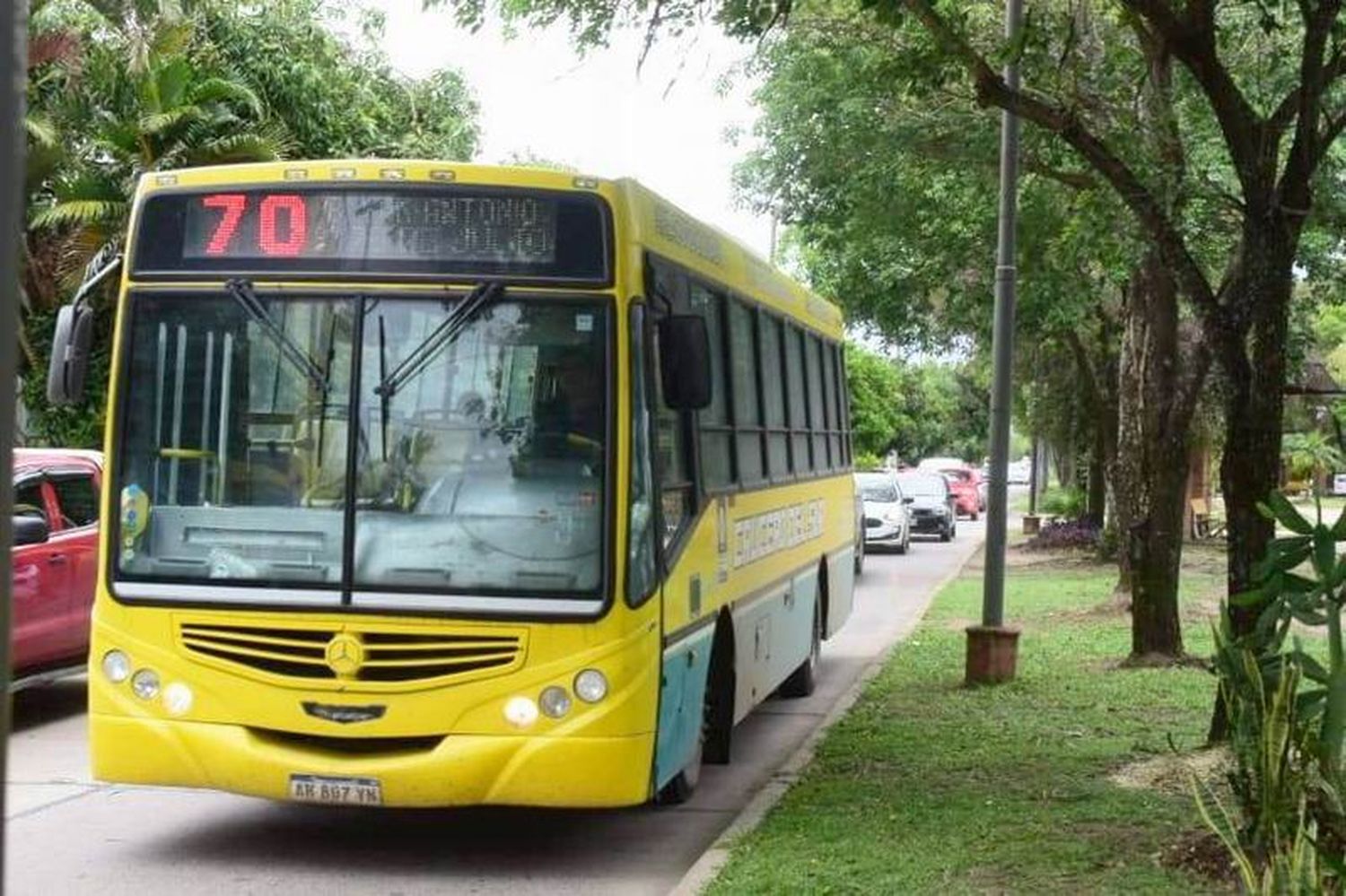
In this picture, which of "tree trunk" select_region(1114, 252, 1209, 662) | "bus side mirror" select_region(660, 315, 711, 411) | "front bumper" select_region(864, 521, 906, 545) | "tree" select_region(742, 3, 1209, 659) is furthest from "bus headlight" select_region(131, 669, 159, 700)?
"front bumper" select_region(864, 521, 906, 545)

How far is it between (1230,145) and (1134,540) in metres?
5.95

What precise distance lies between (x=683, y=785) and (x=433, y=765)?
2.19m

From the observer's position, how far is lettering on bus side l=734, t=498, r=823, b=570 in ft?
32.8

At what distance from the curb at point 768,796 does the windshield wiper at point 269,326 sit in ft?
8.83

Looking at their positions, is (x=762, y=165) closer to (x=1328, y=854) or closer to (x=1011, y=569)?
(x=1011, y=569)

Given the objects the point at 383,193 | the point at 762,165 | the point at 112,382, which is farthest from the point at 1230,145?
the point at 762,165

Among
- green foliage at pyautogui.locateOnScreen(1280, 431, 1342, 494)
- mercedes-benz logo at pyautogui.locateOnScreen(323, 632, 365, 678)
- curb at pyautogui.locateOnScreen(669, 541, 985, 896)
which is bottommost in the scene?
curb at pyautogui.locateOnScreen(669, 541, 985, 896)

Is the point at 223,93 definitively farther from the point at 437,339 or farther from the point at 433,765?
the point at 433,765

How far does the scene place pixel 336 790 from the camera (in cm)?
748

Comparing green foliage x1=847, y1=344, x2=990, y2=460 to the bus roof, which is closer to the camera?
the bus roof

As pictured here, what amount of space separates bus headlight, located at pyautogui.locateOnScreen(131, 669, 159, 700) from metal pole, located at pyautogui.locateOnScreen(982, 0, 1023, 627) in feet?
24.8

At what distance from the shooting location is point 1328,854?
18.5 ft

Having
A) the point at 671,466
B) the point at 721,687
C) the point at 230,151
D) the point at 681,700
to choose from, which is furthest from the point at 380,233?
the point at 230,151

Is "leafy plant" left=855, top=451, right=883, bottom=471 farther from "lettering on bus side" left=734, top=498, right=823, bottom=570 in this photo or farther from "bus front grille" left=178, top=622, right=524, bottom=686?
"bus front grille" left=178, top=622, right=524, bottom=686
